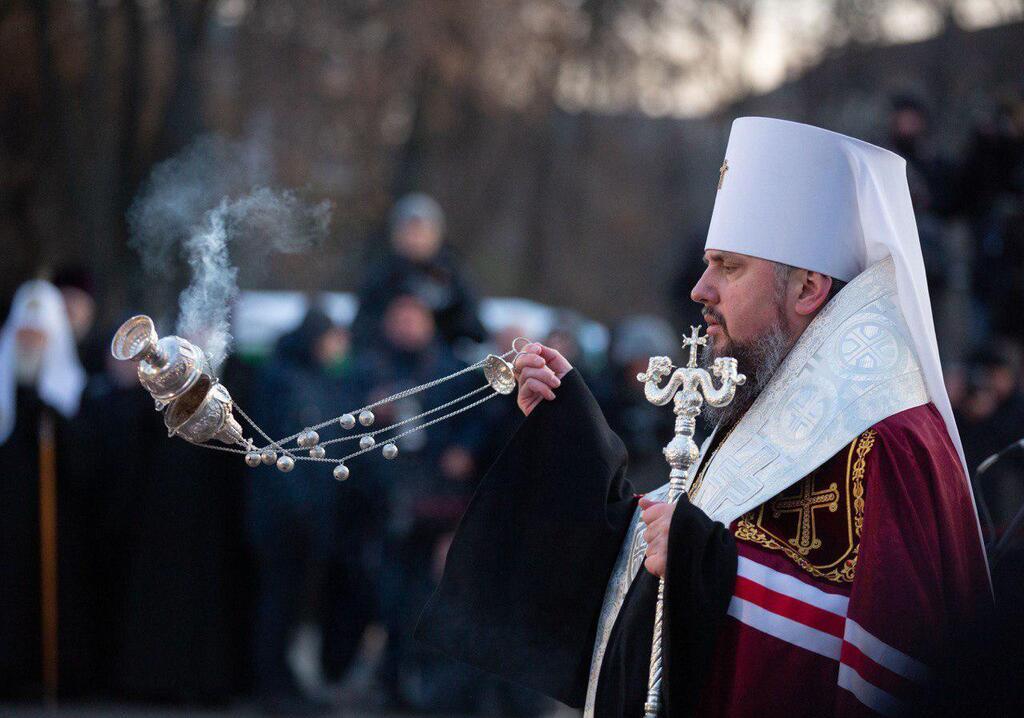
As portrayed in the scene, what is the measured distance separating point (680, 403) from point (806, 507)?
0.41 metres

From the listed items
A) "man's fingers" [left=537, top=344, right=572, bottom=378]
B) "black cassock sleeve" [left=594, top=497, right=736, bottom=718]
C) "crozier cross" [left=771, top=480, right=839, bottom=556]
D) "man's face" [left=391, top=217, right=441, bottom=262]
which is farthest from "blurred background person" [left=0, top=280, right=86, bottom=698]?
"crozier cross" [left=771, top=480, right=839, bottom=556]

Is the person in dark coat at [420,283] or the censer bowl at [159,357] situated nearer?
the censer bowl at [159,357]

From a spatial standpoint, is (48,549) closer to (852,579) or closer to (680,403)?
(680,403)

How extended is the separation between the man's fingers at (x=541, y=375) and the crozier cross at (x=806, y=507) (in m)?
0.78

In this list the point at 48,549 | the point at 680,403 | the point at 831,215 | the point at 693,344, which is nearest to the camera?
the point at 680,403

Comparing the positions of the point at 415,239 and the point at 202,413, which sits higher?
the point at 415,239

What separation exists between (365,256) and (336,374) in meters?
8.44

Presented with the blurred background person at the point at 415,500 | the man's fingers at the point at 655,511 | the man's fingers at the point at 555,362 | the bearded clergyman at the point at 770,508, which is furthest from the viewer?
the blurred background person at the point at 415,500

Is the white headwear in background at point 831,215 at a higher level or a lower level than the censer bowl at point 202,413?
higher

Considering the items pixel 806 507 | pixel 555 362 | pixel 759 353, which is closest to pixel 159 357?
pixel 555 362

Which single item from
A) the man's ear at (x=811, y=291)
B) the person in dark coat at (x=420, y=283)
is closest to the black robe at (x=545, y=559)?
the man's ear at (x=811, y=291)

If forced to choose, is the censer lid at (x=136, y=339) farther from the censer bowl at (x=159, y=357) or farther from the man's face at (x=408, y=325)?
the man's face at (x=408, y=325)

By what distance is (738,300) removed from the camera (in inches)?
157

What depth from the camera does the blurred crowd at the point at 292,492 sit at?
8.53m
